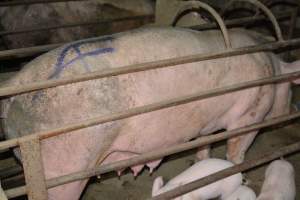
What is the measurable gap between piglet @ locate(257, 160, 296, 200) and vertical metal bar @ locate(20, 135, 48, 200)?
1667 mm

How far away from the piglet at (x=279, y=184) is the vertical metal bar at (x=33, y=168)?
5.47ft

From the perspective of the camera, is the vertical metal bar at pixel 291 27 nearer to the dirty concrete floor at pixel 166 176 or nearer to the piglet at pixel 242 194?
the dirty concrete floor at pixel 166 176

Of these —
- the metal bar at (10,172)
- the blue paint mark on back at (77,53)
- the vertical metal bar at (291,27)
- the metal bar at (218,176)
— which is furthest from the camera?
the vertical metal bar at (291,27)

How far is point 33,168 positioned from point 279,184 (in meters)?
1.92

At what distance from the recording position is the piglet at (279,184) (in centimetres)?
285

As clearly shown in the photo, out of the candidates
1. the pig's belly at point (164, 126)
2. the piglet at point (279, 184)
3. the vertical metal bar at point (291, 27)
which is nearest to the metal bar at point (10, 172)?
the pig's belly at point (164, 126)

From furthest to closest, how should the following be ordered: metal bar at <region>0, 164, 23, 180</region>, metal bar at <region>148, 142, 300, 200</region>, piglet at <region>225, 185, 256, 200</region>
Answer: metal bar at <region>0, 164, 23, 180</region>
piglet at <region>225, 185, 256, 200</region>
metal bar at <region>148, 142, 300, 200</region>

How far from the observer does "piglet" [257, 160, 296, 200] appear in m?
2.85

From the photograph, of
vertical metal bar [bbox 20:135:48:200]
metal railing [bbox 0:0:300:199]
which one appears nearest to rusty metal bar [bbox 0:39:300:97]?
metal railing [bbox 0:0:300:199]

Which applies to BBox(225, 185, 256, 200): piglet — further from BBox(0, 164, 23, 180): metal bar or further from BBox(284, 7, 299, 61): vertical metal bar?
BBox(284, 7, 299, 61): vertical metal bar

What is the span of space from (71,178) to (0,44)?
4944 mm

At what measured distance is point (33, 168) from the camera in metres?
1.83

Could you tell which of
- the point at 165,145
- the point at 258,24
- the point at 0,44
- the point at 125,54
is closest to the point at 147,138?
the point at 165,145

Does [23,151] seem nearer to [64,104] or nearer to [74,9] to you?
[64,104]
